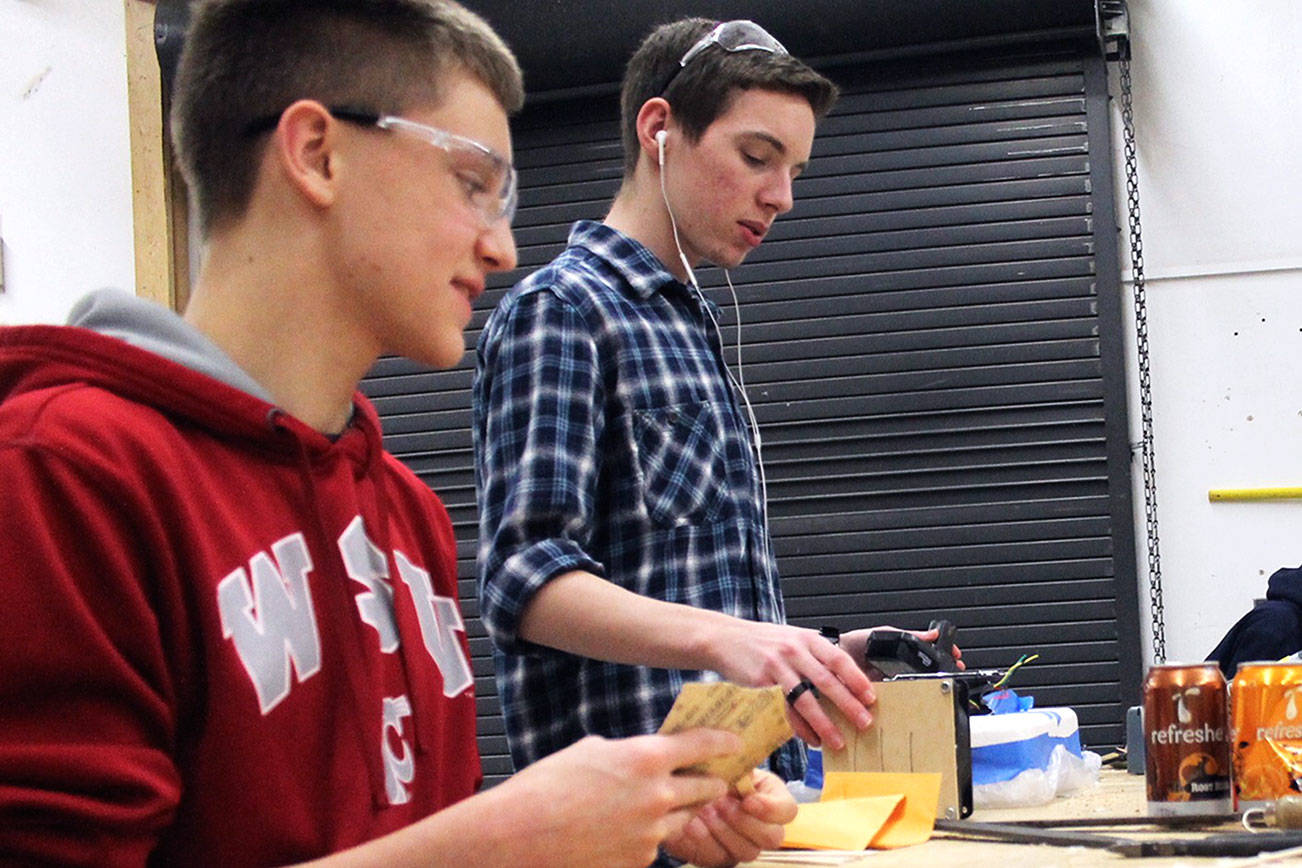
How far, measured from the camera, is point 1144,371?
13.4 ft

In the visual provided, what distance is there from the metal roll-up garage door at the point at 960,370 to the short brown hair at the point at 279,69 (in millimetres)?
3168

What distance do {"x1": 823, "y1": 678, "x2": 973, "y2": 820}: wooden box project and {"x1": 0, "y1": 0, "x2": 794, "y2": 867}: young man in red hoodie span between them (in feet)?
0.99

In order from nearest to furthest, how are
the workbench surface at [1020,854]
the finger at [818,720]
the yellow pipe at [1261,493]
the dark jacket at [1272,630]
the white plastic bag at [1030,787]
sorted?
the workbench surface at [1020,854] → the finger at [818,720] → the white plastic bag at [1030,787] → the dark jacket at [1272,630] → the yellow pipe at [1261,493]

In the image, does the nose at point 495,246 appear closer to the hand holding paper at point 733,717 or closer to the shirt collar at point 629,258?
the hand holding paper at point 733,717

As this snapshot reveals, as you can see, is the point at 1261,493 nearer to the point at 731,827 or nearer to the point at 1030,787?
the point at 1030,787

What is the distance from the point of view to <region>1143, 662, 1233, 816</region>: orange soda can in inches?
56.2

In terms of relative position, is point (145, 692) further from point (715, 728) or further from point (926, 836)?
point (926, 836)

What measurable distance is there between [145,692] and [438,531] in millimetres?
492

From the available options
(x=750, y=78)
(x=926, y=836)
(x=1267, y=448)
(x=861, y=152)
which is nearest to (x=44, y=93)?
(x=861, y=152)

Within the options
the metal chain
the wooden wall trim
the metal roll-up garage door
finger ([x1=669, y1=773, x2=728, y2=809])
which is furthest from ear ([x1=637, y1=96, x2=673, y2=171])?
the wooden wall trim

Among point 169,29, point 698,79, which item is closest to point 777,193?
point 698,79

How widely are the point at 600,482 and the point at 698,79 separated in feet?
1.86

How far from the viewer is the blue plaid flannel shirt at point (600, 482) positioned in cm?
158

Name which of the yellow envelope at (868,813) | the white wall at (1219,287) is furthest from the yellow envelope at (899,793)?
the white wall at (1219,287)
